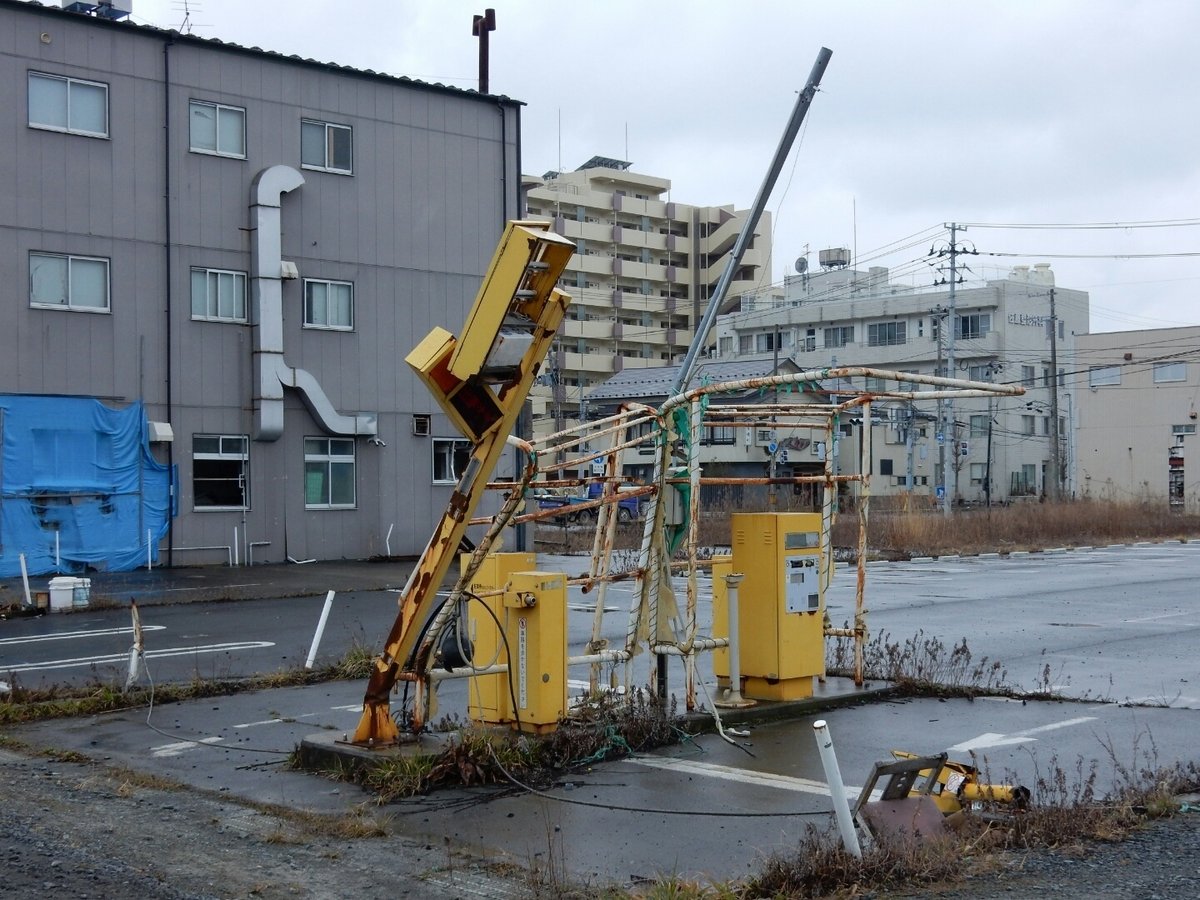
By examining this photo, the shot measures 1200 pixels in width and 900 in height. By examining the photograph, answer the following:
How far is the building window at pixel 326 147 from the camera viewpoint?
30.2 metres

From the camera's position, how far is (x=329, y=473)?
3028cm

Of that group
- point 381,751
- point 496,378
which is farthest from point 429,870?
point 496,378

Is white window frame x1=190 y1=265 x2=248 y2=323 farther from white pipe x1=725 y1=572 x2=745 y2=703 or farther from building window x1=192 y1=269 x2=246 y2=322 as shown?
white pipe x1=725 y1=572 x2=745 y2=703

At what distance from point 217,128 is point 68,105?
3.18 meters

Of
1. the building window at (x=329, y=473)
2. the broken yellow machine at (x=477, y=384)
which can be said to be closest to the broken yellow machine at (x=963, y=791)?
the broken yellow machine at (x=477, y=384)

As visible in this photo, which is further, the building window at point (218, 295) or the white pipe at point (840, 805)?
the building window at point (218, 295)

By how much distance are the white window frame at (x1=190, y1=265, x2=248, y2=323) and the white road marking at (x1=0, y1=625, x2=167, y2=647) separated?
1224 centimetres

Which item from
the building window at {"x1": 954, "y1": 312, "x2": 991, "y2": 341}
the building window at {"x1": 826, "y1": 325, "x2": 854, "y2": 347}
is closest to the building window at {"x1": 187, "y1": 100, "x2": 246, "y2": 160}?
the building window at {"x1": 954, "y1": 312, "x2": 991, "y2": 341}

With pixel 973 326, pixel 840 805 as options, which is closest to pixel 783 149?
pixel 840 805

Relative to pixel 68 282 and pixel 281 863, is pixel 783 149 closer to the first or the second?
pixel 281 863

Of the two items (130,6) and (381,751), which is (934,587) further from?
(130,6)

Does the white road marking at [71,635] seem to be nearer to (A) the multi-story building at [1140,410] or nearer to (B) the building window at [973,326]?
(A) the multi-story building at [1140,410]

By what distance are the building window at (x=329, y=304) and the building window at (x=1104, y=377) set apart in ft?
196

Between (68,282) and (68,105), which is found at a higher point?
(68,105)
